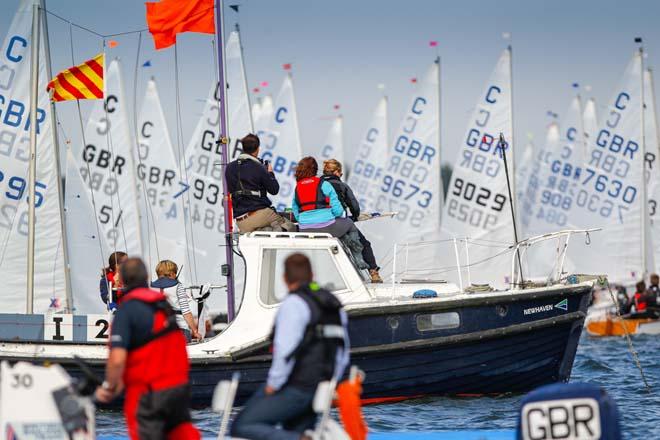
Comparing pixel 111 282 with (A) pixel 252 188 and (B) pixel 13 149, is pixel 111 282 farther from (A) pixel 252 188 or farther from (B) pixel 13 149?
(B) pixel 13 149

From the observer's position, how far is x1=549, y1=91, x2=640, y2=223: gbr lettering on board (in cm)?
→ 3578

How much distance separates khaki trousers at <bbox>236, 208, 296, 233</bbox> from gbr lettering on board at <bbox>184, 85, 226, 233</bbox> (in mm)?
19895

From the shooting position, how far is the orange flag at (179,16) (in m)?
15.0

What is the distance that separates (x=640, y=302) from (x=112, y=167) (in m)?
13.6

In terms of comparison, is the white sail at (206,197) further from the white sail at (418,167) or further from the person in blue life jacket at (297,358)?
the person in blue life jacket at (297,358)

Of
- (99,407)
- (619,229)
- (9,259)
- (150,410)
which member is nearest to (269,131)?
(619,229)

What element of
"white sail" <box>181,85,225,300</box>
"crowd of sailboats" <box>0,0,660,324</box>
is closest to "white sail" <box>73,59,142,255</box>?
"crowd of sailboats" <box>0,0,660,324</box>

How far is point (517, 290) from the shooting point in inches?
543

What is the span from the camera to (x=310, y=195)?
1352 centimetres

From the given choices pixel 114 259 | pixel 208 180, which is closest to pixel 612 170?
pixel 208 180

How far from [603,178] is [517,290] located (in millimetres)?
23578

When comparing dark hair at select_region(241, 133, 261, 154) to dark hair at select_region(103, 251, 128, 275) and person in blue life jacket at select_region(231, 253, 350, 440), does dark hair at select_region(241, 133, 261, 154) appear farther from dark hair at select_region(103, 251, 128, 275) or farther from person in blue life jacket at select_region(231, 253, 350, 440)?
person in blue life jacket at select_region(231, 253, 350, 440)

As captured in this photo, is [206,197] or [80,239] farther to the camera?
[206,197]

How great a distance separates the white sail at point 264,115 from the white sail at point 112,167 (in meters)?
9.61
